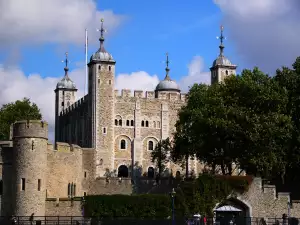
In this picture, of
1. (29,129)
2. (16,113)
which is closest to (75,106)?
(16,113)

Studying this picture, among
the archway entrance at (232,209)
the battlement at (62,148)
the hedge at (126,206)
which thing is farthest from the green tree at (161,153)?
the hedge at (126,206)

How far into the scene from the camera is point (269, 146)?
53500 mm

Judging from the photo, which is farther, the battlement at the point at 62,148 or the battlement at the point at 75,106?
the battlement at the point at 75,106

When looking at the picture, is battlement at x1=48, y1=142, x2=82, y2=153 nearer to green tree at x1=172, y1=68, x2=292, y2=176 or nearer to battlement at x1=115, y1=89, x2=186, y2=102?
green tree at x1=172, y1=68, x2=292, y2=176

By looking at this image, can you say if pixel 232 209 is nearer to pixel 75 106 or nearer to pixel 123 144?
pixel 123 144

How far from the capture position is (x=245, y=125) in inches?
2157

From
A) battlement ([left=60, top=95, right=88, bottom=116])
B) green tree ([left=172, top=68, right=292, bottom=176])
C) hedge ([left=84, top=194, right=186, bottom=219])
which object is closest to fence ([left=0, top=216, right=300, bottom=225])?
hedge ([left=84, top=194, right=186, bottom=219])

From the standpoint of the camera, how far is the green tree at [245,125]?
53562 millimetres

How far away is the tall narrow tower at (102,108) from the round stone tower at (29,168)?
105ft

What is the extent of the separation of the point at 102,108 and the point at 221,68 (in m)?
17.7

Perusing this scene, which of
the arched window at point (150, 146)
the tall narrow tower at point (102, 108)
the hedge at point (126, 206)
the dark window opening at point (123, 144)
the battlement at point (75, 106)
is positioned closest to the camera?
the hedge at point (126, 206)

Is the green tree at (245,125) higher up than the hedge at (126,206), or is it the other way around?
the green tree at (245,125)

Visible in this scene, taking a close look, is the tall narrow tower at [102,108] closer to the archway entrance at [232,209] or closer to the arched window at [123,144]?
the arched window at [123,144]

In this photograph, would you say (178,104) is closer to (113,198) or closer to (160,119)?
(160,119)
